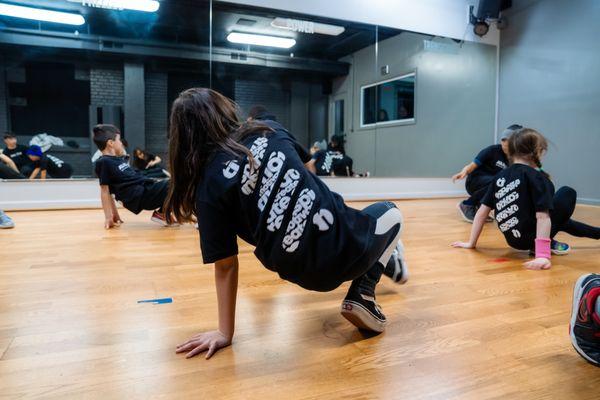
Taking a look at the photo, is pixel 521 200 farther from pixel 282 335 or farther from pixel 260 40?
pixel 260 40

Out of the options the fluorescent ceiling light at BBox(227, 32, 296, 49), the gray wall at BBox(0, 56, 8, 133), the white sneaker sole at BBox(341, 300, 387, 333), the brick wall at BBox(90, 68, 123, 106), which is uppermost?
the fluorescent ceiling light at BBox(227, 32, 296, 49)

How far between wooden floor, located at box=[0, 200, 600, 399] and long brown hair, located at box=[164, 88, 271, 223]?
426 mm

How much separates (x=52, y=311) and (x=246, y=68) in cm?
546

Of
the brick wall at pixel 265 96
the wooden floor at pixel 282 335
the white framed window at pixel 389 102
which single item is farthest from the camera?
the white framed window at pixel 389 102

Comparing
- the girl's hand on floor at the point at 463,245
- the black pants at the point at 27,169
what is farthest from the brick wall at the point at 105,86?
the girl's hand on floor at the point at 463,245

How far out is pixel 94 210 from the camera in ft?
14.3

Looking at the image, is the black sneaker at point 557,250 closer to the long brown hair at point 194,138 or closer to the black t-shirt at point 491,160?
the black t-shirt at point 491,160

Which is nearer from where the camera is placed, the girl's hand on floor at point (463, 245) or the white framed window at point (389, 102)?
the girl's hand on floor at point (463, 245)

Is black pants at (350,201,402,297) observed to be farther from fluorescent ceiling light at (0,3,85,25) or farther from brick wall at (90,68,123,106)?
brick wall at (90,68,123,106)

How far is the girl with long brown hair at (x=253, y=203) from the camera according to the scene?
0.93 m

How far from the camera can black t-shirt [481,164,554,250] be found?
2.04 metres

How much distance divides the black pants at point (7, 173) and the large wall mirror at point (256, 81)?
0.22 metres

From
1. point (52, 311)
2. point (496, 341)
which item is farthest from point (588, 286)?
point (52, 311)

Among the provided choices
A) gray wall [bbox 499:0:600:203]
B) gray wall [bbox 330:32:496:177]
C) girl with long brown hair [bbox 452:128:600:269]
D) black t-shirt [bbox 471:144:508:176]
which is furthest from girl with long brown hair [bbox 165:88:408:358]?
gray wall [bbox 330:32:496:177]
